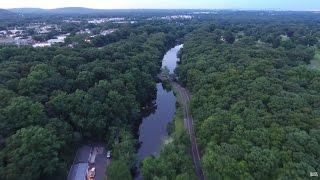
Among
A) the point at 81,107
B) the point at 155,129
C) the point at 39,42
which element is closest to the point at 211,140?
the point at 155,129

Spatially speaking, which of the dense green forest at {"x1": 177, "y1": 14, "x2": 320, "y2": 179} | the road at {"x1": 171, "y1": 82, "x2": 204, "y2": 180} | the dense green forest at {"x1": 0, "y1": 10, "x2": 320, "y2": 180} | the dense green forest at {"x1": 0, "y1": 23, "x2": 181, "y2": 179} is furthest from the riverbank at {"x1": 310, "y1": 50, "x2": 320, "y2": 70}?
the dense green forest at {"x1": 0, "y1": 23, "x2": 181, "y2": 179}

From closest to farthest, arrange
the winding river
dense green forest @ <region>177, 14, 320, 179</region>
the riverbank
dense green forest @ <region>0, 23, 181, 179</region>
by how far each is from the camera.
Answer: dense green forest @ <region>177, 14, 320, 179</region> → dense green forest @ <region>0, 23, 181, 179</region> → the winding river → the riverbank

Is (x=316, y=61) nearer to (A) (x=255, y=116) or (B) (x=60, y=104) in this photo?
(A) (x=255, y=116)

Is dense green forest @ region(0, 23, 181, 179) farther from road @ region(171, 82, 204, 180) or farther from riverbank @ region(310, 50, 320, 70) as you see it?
riverbank @ region(310, 50, 320, 70)

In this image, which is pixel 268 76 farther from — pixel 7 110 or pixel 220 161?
pixel 7 110

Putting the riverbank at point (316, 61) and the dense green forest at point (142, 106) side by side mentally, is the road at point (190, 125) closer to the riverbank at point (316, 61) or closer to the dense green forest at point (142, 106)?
the dense green forest at point (142, 106)

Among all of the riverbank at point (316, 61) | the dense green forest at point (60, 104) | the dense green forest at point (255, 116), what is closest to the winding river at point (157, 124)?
the dense green forest at point (60, 104)

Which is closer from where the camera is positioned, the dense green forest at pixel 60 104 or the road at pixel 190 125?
the dense green forest at pixel 60 104
